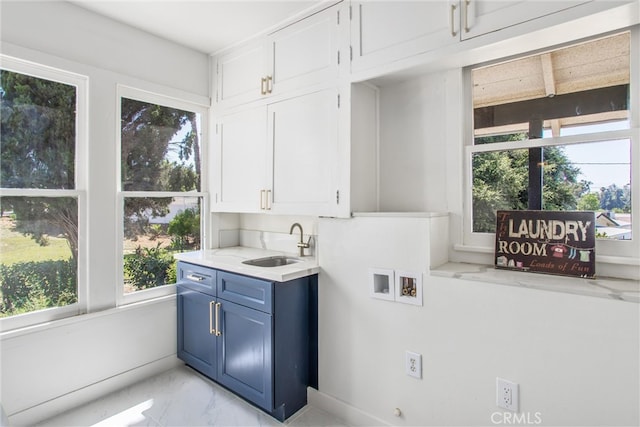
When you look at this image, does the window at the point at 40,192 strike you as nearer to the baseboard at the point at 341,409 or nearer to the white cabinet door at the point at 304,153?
the white cabinet door at the point at 304,153

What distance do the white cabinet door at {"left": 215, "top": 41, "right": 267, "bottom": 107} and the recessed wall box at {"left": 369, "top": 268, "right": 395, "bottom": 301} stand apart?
1.52 meters

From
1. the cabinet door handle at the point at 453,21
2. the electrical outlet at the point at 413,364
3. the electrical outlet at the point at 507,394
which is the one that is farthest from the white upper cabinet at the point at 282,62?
the electrical outlet at the point at 507,394

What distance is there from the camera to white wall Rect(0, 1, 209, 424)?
1895 millimetres

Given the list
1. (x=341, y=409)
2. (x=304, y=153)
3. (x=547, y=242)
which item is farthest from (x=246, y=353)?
(x=547, y=242)

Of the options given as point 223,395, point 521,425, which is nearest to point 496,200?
point 521,425

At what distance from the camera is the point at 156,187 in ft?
8.45

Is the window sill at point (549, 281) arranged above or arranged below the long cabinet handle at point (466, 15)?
below

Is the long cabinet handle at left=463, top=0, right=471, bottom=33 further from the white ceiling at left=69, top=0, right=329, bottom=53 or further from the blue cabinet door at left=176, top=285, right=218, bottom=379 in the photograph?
the blue cabinet door at left=176, top=285, right=218, bottom=379

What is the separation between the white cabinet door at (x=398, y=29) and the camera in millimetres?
1591

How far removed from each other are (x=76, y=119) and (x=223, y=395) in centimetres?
209

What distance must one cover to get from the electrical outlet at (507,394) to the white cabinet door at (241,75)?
225 cm

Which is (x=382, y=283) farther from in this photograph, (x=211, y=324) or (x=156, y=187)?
(x=156, y=187)

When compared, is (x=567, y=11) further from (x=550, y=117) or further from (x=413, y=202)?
(x=413, y=202)

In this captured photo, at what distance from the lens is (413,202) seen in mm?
2008
